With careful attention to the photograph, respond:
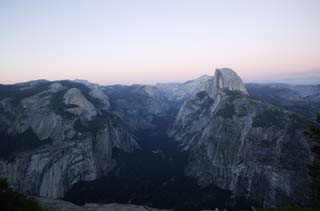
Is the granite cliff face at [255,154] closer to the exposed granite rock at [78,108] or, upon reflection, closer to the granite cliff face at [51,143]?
the granite cliff face at [51,143]

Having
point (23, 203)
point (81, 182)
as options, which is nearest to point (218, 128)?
point (81, 182)

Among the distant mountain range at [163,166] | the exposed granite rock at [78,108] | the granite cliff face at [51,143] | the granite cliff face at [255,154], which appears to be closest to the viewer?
the granite cliff face at [255,154]

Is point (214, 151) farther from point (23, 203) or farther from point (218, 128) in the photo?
point (23, 203)

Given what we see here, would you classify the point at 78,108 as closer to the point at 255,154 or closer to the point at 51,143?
the point at 51,143

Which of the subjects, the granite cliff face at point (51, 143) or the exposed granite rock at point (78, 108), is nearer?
the granite cliff face at point (51, 143)

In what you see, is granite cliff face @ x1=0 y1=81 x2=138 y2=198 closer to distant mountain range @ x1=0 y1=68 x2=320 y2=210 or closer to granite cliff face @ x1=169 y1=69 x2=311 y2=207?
distant mountain range @ x1=0 y1=68 x2=320 y2=210

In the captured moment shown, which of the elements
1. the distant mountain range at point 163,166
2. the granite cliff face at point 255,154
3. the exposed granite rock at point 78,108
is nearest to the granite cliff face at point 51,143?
the exposed granite rock at point 78,108

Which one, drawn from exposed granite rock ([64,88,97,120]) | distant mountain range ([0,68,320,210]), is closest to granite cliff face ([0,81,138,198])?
exposed granite rock ([64,88,97,120])
